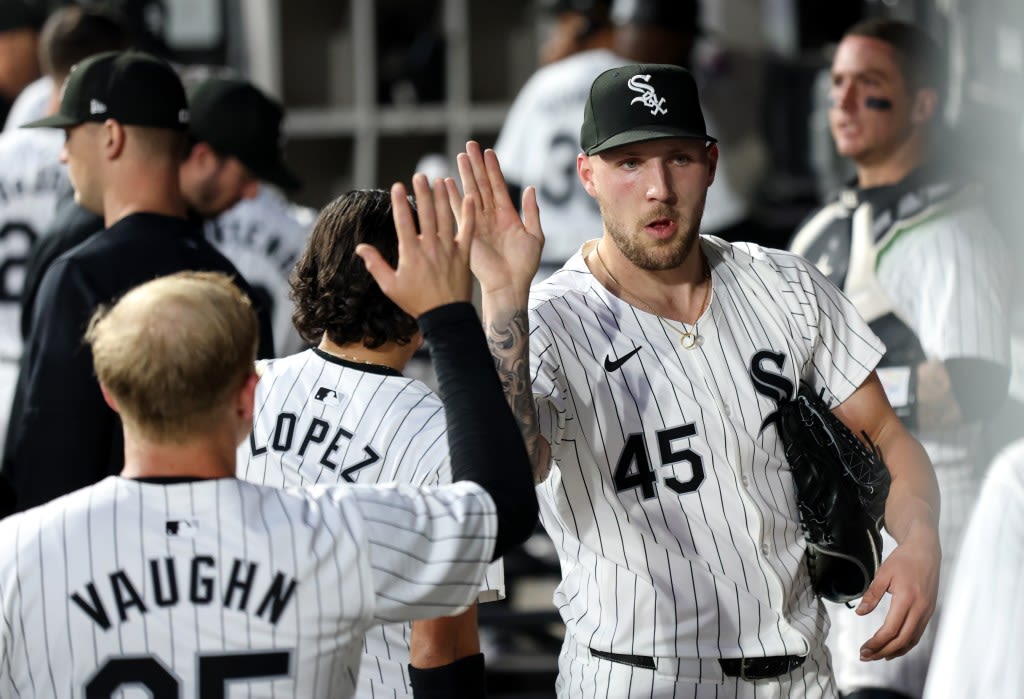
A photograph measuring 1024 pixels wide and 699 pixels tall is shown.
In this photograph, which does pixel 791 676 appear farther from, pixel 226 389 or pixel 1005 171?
pixel 1005 171

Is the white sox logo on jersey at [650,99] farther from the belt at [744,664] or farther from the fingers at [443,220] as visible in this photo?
the belt at [744,664]

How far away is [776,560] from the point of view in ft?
8.78

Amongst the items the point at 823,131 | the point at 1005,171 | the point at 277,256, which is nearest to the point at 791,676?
the point at 1005,171

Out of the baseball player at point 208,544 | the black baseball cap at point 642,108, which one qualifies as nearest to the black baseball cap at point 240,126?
the black baseball cap at point 642,108

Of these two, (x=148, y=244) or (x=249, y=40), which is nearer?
(x=148, y=244)

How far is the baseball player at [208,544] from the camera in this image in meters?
1.85

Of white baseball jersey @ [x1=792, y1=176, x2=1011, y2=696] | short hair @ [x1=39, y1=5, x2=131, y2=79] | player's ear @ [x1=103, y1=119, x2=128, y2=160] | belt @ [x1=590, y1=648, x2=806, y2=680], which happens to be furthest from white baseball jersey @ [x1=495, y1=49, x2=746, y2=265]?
belt @ [x1=590, y1=648, x2=806, y2=680]

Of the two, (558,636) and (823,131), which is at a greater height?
(823,131)

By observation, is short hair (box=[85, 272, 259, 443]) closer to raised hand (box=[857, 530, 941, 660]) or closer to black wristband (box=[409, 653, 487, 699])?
black wristband (box=[409, 653, 487, 699])

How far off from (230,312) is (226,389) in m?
0.10

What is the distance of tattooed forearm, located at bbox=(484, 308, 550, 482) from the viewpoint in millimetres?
2338

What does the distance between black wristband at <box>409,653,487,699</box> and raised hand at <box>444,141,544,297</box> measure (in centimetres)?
63

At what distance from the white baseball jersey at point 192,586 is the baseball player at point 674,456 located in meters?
0.68

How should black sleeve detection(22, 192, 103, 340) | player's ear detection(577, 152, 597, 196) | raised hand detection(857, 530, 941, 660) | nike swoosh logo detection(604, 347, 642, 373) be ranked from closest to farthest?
raised hand detection(857, 530, 941, 660) < nike swoosh logo detection(604, 347, 642, 373) < player's ear detection(577, 152, 597, 196) < black sleeve detection(22, 192, 103, 340)
